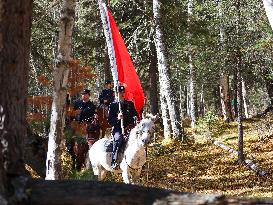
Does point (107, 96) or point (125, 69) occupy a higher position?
point (125, 69)

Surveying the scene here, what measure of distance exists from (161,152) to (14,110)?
14.6 metres

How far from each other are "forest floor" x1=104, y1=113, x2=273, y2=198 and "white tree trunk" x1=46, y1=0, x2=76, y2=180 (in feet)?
16.2

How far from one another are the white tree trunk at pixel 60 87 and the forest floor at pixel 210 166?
493 cm

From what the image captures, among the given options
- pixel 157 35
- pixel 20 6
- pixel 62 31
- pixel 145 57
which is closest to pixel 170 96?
pixel 157 35

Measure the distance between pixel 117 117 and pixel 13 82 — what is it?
6555 mm

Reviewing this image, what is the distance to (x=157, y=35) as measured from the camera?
864 inches

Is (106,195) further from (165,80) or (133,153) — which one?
(165,80)

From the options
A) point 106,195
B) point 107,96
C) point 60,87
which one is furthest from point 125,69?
point 106,195

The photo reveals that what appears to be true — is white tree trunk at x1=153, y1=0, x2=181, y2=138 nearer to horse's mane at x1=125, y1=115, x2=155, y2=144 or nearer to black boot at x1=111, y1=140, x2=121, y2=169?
black boot at x1=111, y1=140, x2=121, y2=169

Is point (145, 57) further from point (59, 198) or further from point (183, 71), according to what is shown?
point (59, 198)

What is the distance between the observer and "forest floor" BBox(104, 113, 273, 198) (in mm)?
13172

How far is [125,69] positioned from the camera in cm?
1385

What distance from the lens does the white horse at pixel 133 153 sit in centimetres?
1113

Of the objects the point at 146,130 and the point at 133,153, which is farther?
the point at 133,153
